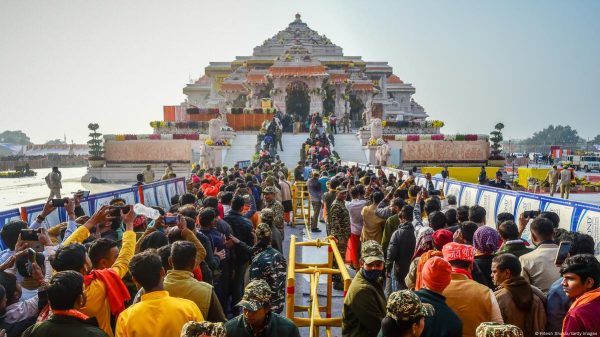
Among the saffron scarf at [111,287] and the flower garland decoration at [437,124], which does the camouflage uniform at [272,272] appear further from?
the flower garland decoration at [437,124]

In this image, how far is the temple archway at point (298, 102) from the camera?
→ 164ft

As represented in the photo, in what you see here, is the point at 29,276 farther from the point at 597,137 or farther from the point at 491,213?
the point at 597,137

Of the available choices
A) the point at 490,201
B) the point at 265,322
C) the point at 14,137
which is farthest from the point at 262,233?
the point at 14,137

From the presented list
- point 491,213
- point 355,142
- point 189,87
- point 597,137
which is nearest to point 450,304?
point 491,213

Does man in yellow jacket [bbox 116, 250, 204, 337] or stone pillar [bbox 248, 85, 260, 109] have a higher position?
stone pillar [bbox 248, 85, 260, 109]

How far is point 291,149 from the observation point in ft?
105

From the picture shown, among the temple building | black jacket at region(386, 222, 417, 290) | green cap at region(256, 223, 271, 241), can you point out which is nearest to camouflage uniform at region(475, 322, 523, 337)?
green cap at region(256, 223, 271, 241)

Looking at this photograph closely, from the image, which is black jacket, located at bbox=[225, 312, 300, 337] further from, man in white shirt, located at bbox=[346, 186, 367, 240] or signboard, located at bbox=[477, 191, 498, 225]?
signboard, located at bbox=[477, 191, 498, 225]

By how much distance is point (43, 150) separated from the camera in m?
87.3

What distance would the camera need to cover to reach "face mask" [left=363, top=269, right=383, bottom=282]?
3.83 metres

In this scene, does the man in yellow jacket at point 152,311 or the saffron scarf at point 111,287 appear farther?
the saffron scarf at point 111,287

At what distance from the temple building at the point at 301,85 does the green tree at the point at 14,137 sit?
96.6m

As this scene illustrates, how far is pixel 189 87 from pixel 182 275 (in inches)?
2561

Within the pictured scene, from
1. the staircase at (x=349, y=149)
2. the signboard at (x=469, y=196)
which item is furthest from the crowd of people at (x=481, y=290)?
the staircase at (x=349, y=149)
